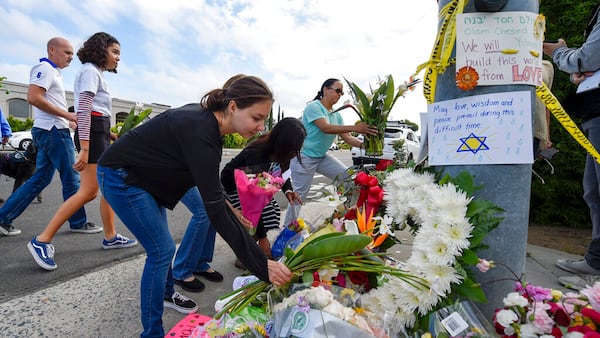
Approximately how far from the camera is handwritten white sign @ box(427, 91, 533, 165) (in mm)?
1171

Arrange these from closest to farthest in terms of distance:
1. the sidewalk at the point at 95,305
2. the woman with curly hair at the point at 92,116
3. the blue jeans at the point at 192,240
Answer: the sidewalk at the point at 95,305
the blue jeans at the point at 192,240
the woman with curly hair at the point at 92,116

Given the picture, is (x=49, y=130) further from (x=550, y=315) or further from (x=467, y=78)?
(x=550, y=315)

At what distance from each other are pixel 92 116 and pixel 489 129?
325cm

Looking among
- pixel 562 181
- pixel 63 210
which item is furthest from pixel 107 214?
pixel 562 181

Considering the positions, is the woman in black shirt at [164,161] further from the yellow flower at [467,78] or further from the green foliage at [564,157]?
the green foliage at [564,157]

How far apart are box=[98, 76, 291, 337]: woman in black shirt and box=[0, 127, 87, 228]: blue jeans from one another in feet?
6.59

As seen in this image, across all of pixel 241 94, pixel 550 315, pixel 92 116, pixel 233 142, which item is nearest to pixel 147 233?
pixel 241 94

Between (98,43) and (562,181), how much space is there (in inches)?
199

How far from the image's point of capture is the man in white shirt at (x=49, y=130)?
3.33 m

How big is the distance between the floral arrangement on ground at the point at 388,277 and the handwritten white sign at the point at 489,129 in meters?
0.10

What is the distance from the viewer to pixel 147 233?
1.86 metres

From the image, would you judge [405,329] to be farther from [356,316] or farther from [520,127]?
[520,127]

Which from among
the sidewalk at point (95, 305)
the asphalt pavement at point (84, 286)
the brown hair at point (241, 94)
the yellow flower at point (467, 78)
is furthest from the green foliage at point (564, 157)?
the brown hair at point (241, 94)

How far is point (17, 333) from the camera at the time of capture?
75.9 inches
